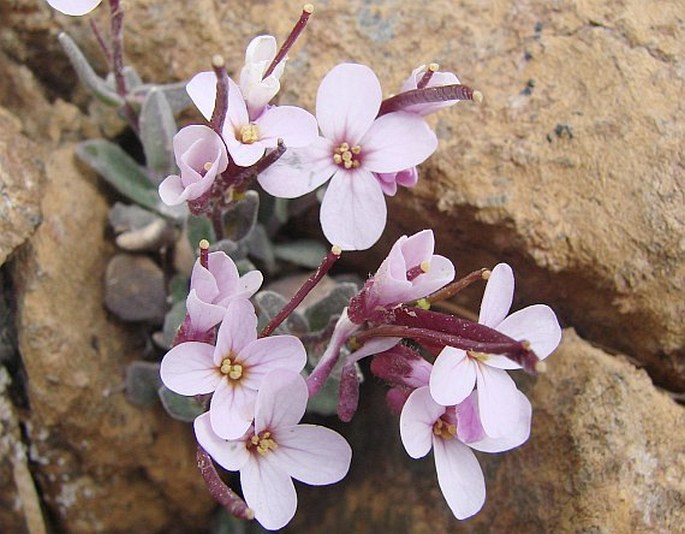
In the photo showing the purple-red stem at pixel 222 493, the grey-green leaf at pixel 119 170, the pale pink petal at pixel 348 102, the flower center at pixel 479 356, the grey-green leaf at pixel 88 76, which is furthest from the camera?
the grey-green leaf at pixel 119 170

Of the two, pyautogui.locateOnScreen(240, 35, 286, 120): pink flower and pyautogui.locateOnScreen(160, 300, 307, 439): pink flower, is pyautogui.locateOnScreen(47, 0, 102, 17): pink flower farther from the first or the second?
pyautogui.locateOnScreen(160, 300, 307, 439): pink flower

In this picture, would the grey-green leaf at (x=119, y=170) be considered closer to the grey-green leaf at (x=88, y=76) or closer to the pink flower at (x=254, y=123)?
the grey-green leaf at (x=88, y=76)

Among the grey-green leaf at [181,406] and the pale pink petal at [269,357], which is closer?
the pale pink petal at [269,357]

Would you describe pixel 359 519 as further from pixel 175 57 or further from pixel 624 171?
pixel 175 57

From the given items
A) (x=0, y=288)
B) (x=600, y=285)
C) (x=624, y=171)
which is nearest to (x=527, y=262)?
(x=600, y=285)

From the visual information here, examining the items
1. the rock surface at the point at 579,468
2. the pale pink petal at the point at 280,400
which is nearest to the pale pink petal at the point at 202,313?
the pale pink petal at the point at 280,400

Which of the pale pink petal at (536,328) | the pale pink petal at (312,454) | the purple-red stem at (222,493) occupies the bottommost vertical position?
the pale pink petal at (312,454)

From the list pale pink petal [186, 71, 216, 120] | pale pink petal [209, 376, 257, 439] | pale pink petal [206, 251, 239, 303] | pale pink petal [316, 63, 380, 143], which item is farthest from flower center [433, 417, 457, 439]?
pale pink petal [186, 71, 216, 120]
